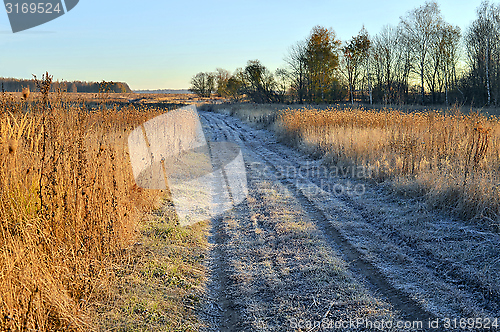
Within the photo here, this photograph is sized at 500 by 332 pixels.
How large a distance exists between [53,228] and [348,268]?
3139 mm

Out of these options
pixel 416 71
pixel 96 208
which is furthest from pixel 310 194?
pixel 416 71

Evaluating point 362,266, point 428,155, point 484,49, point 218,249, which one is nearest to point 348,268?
point 362,266

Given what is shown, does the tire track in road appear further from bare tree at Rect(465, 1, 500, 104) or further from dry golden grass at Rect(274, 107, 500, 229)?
bare tree at Rect(465, 1, 500, 104)

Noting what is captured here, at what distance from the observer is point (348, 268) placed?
363 cm

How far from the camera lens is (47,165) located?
3199 millimetres

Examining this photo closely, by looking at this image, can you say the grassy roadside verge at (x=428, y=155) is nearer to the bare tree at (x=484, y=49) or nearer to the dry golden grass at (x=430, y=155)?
the dry golden grass at (x=430, y=155)

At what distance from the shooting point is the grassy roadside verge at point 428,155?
4919mm

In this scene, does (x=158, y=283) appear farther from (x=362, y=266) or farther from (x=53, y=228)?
(x=362, y=266)

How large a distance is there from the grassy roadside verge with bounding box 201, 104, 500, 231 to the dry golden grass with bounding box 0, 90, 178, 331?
16.2 ft

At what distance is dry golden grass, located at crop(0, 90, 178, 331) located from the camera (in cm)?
241

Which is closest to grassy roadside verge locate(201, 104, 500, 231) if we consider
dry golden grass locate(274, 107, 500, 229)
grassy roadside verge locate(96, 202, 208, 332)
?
dry golden grass locate(274, 107, 500, 229)

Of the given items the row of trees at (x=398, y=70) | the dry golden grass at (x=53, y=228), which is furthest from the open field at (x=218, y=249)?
the row of trees at (x=398, y=70)

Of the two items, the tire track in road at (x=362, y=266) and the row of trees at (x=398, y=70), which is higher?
the row of trees at (x=398, y=70)

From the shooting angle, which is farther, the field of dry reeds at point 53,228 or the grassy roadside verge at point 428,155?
the grassy roadside verge at point 428,155
